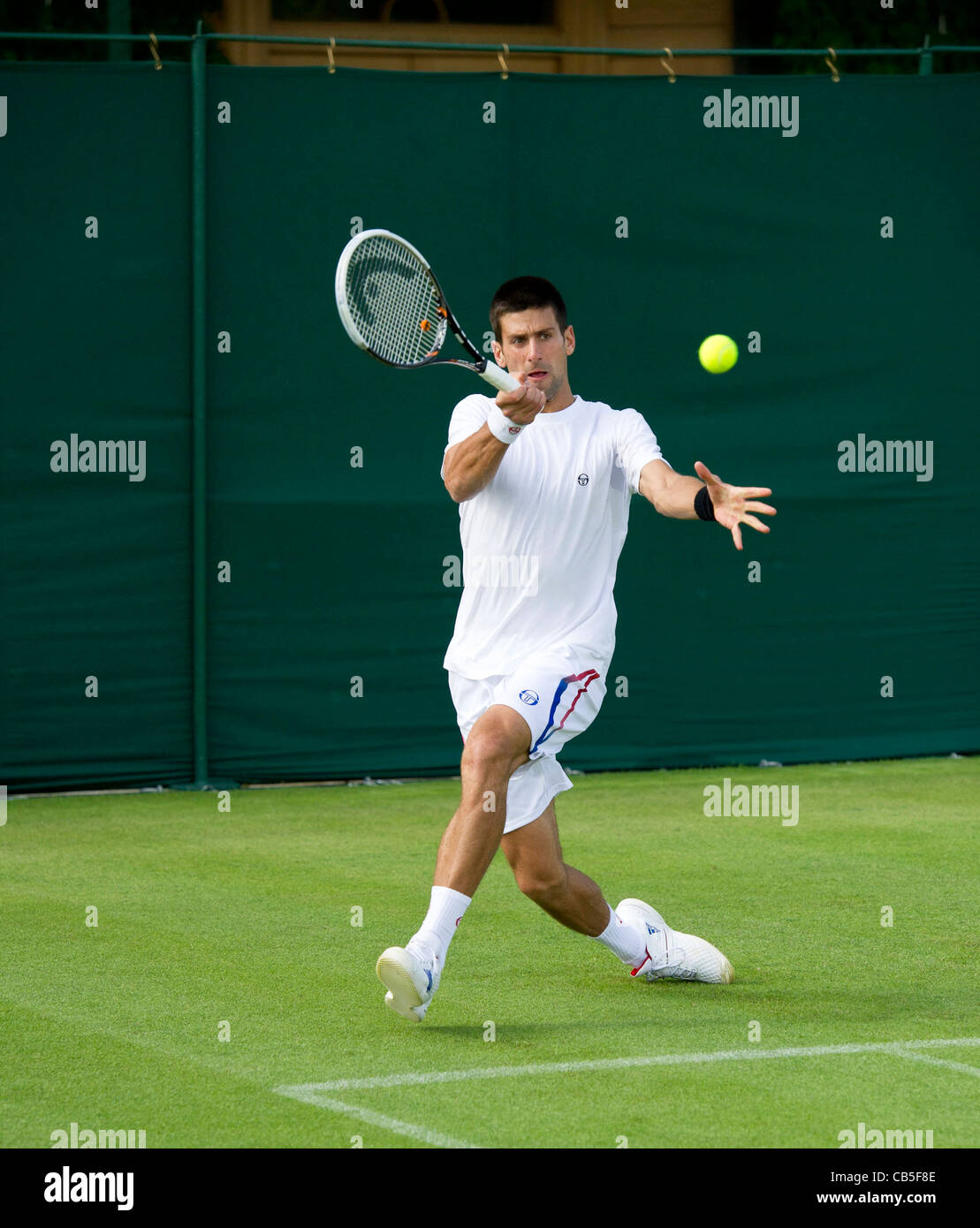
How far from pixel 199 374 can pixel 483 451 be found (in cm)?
434

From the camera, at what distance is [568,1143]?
391 cm

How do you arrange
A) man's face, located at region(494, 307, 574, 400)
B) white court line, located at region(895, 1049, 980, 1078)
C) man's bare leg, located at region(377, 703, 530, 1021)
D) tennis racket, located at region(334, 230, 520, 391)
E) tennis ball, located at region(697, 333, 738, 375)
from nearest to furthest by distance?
white court line, located at region(895, 1049, 980, 1078) < man's bare leg, located at region(377, 703, 530, 1021) < tennis racket, located at region(334, 230, 520, 391) < man's face, located at region(494, 307, 574, 400) < tennis ball, located at region(697, 333, 738, 375)

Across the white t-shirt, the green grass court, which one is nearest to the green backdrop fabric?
the green grass court

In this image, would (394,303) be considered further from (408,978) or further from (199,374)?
(199,374)

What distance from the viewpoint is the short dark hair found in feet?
17.0

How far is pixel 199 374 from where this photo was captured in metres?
9.01

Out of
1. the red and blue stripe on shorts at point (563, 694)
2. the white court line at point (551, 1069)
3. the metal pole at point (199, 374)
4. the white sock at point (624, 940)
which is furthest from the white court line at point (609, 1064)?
the metal pole at point (199, 374)

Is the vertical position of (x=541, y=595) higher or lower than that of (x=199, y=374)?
lower

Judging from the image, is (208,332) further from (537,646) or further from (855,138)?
(537,646)

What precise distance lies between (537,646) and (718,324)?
4974mm

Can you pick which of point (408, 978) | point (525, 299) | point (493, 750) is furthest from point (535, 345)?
point (408, 978)

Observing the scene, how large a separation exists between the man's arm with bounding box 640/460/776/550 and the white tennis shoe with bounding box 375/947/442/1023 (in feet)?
4.10

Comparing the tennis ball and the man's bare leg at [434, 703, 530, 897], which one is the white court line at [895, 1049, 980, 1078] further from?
the tennis ball

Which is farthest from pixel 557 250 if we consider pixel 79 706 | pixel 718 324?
pixel 79 706
